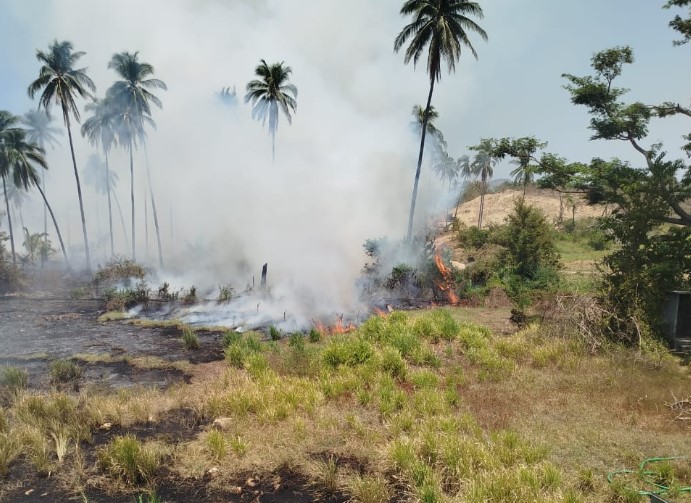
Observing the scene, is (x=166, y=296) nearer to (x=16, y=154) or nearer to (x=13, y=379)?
(x=13, y=379)

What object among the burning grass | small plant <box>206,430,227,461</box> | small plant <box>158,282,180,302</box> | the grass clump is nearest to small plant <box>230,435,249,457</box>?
the burning grass

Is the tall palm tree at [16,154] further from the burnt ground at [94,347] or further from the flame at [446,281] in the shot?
the flame at [446,281]

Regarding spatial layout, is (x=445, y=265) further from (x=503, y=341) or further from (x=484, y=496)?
(x=484, y=496)

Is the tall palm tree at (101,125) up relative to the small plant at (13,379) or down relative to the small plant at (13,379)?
up

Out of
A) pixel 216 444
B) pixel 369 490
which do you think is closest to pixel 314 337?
pixel 216 444

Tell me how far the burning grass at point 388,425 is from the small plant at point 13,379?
94cm

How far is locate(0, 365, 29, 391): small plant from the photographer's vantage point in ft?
33.1

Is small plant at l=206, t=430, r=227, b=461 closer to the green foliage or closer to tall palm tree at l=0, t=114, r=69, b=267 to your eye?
the green foliage

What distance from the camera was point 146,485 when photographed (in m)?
5.98

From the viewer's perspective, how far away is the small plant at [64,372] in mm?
11055

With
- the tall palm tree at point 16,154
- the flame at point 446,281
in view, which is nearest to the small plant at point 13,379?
the flame at point 446,281

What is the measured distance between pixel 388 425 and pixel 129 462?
3.99 metres

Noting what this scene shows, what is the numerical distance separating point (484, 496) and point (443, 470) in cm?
85

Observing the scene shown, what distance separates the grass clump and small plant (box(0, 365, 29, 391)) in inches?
212
